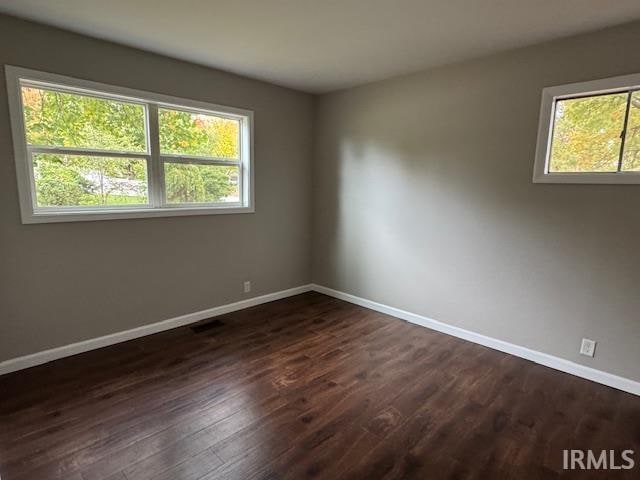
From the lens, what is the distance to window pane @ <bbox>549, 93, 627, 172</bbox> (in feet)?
8.13

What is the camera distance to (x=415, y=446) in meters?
1.94

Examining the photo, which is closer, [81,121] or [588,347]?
[588,347]

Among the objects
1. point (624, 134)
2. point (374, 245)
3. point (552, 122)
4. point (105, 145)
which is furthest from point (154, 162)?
point (624, 134)

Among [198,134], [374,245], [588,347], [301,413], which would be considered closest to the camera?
[301,413]

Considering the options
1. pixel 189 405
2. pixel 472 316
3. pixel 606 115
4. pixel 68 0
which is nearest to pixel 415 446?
pixel 189 405

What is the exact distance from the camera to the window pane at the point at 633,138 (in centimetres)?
239

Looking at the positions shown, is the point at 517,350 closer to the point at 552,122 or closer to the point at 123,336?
the point at 552,122

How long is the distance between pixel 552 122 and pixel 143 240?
366 cm

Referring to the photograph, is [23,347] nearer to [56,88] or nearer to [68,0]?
[56,88]

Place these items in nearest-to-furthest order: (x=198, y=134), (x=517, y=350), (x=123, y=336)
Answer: (x=517, y=350) → (x=123, y=336) → (x=198, y=134)

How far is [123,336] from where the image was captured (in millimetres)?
3129

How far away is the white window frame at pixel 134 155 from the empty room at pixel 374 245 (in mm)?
18

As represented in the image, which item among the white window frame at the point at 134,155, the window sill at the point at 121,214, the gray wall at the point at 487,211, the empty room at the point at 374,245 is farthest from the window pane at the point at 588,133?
the window sill at the point at 121,214

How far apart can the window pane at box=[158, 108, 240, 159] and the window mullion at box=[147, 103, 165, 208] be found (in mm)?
63
